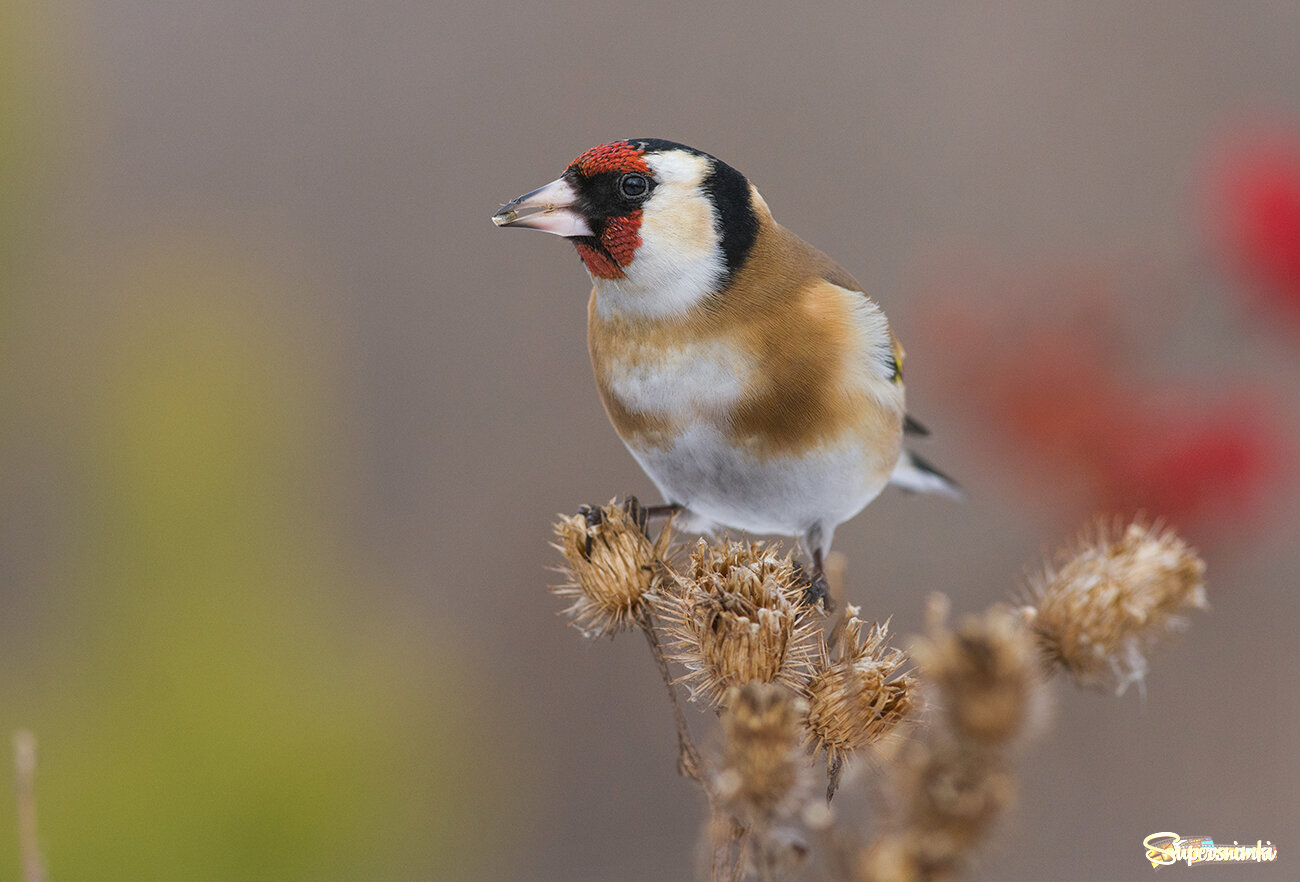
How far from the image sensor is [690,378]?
1.49 metres

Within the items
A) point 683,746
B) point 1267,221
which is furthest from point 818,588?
point 1267,221

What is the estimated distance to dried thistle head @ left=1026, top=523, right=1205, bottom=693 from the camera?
1015 mm

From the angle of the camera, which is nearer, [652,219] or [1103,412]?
[652,219]

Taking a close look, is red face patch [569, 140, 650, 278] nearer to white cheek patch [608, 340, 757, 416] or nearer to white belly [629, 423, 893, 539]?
white cheek patch [608, 340, 757, 416]

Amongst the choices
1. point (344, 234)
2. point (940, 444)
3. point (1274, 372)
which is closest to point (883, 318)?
point (1274, 372)

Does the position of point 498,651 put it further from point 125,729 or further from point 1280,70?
point 1280,70

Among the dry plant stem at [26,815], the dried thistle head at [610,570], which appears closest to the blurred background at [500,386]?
the dried thistle head at [610,570]

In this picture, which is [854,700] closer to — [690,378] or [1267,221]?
[690,378]

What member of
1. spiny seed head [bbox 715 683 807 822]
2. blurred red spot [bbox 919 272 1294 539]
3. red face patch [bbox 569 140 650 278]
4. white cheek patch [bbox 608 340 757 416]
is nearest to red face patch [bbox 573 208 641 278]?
red face patch [bbox 569 140 650 278]

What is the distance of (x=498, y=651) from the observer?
5191mm

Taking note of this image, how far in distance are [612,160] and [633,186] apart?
0.04 meters

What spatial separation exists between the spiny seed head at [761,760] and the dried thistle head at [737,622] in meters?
0.21

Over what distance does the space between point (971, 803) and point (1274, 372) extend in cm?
322

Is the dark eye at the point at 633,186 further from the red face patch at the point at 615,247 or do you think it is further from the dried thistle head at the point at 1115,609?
the dried thistle head at the point at 1115,609
